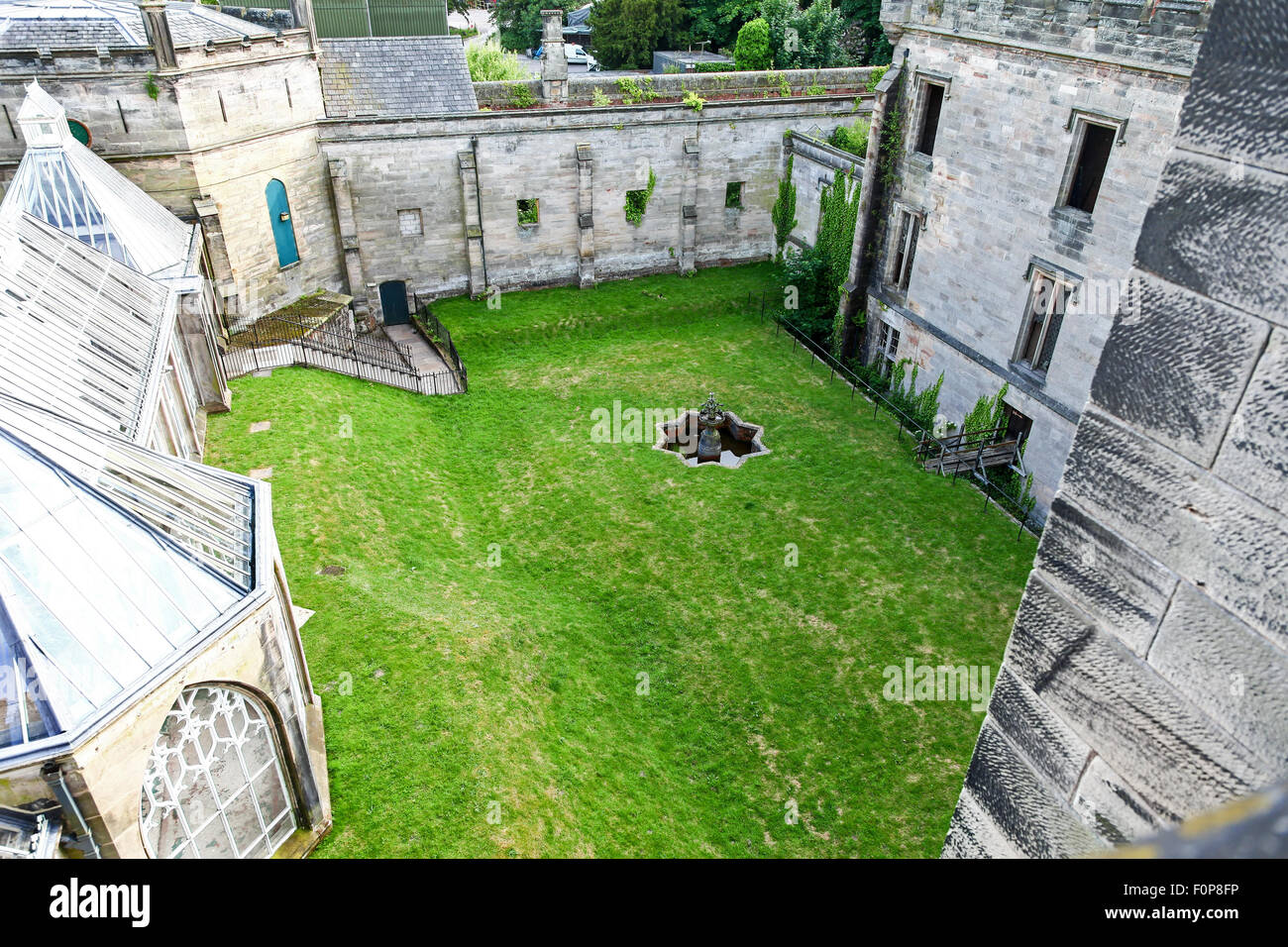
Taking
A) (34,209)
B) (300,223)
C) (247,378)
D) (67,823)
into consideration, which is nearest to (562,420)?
(247,378)

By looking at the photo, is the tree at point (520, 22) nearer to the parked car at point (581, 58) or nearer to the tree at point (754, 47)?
the parked car at point (581, 58)

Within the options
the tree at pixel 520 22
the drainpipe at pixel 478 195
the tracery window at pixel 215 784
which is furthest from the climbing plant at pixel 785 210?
the tree at pixel 520 22

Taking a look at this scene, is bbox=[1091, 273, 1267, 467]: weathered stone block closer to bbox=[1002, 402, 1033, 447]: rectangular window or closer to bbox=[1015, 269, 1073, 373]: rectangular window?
bbox=[1015, 269, 1073, 373]: rectangular window

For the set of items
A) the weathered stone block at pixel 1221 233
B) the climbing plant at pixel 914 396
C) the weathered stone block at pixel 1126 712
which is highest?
the weathered stone block at pixel 1221 233

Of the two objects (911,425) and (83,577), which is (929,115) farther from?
(83,577)

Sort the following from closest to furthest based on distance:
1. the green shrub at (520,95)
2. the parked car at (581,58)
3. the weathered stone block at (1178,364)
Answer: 1. the weathered stone block at (1178,364)
2. the green shrub at (520,95)
3. the parked car at (581,58)

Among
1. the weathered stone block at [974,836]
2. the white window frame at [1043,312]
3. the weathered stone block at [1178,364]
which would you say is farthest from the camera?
the white window frame at [1043,312]
